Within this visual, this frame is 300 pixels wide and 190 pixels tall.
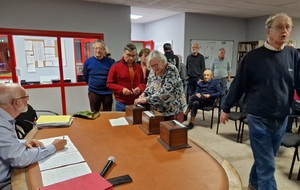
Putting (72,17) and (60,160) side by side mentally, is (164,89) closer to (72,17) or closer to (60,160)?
(60,160)

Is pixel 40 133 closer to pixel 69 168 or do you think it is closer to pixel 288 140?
pixel 69 168

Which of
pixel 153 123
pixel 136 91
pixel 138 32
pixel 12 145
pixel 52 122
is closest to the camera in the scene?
pixel 12 145

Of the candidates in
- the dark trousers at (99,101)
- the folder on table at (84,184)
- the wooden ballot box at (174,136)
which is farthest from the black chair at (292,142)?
the dark trousers at (99,101)

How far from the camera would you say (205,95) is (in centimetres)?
413

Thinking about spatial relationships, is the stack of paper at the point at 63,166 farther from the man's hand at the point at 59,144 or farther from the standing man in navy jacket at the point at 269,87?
the standing man in navy jacket at the point at 269,87

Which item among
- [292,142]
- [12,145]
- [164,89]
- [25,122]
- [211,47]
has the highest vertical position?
[211,47]

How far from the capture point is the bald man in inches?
47.3

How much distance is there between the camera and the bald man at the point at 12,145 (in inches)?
47.3

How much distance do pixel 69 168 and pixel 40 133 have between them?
2.37 feet

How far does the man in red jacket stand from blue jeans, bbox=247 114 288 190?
131 centimetres

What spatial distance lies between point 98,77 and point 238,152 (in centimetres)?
228

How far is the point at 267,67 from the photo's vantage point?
1.69 metres

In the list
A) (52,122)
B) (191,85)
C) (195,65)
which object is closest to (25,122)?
(52,122)

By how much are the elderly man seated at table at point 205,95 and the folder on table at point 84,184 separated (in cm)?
327
